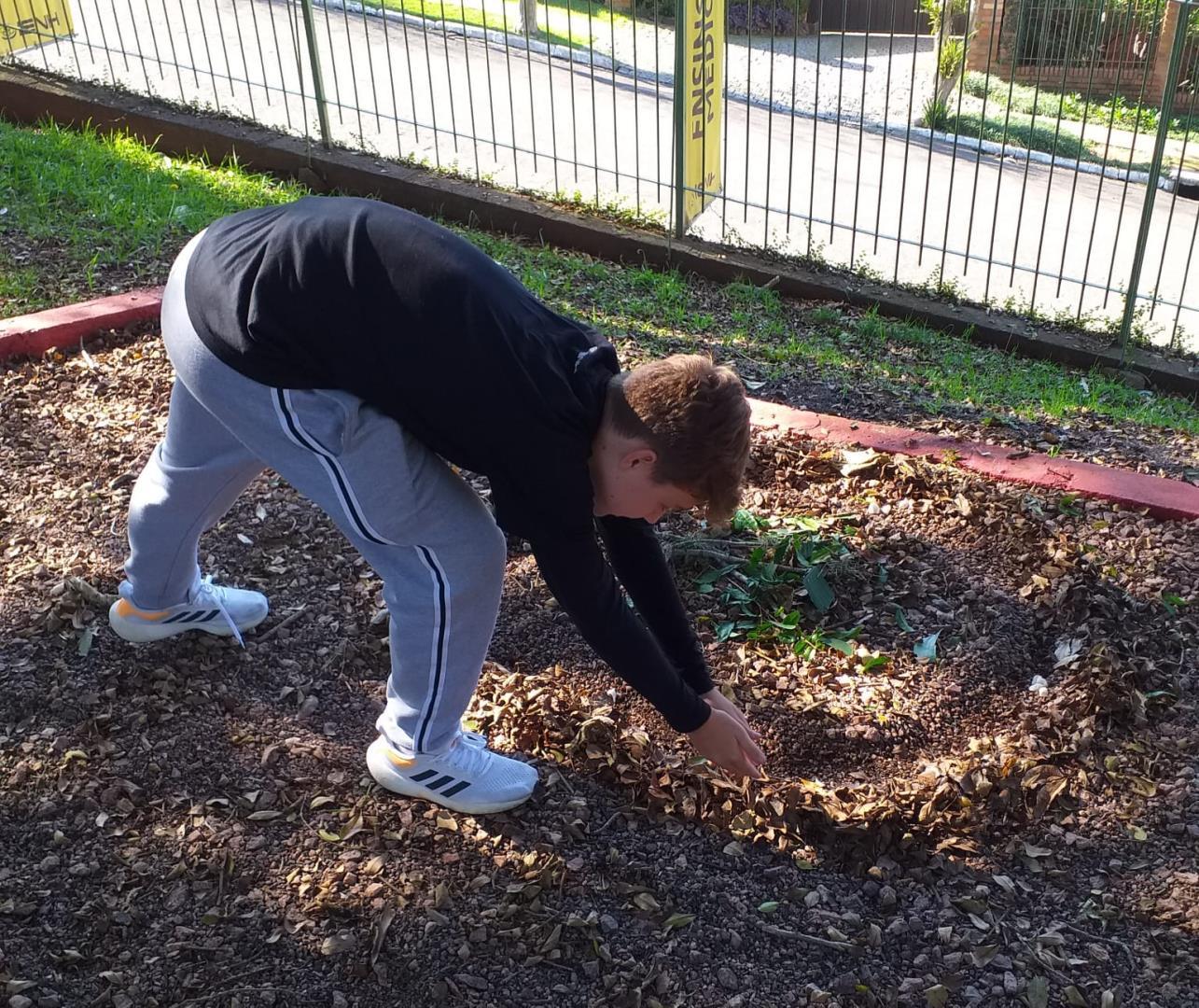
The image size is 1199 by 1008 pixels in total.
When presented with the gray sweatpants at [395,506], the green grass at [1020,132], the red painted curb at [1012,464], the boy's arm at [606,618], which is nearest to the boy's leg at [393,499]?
the gray sweatpants at [395,506]

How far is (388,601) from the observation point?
2291mm

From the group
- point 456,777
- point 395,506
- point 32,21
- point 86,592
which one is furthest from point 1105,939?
point 32,21

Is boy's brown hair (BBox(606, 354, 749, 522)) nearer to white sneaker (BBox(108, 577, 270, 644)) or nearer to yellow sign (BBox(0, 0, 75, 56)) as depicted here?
white sneaker (BBox(108, 577, 270, 644))

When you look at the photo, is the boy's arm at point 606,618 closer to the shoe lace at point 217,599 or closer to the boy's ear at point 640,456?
the boy's ear at point 640,456

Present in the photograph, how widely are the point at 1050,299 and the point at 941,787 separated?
3896mm

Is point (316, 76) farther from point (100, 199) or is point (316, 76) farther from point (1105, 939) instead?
point (1105, 939)

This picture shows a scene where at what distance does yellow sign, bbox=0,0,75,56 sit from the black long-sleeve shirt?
562 cm

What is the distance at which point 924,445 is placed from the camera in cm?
381

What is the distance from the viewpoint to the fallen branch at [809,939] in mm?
2342

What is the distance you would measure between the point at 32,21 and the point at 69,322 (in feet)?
11.2

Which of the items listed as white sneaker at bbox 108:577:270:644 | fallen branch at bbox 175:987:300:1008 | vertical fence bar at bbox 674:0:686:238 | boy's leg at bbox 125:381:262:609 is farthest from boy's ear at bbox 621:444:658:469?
vertical fence bar at bbox 674:0:686:238

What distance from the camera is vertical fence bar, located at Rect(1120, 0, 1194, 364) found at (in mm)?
4820

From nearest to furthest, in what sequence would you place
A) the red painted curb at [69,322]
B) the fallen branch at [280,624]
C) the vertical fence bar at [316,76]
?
the fallen branch at [280,624] < the red painted curb at [69,322] < the vertical fence bar at [316,76]

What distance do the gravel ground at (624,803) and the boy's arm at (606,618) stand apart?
0.53 m
